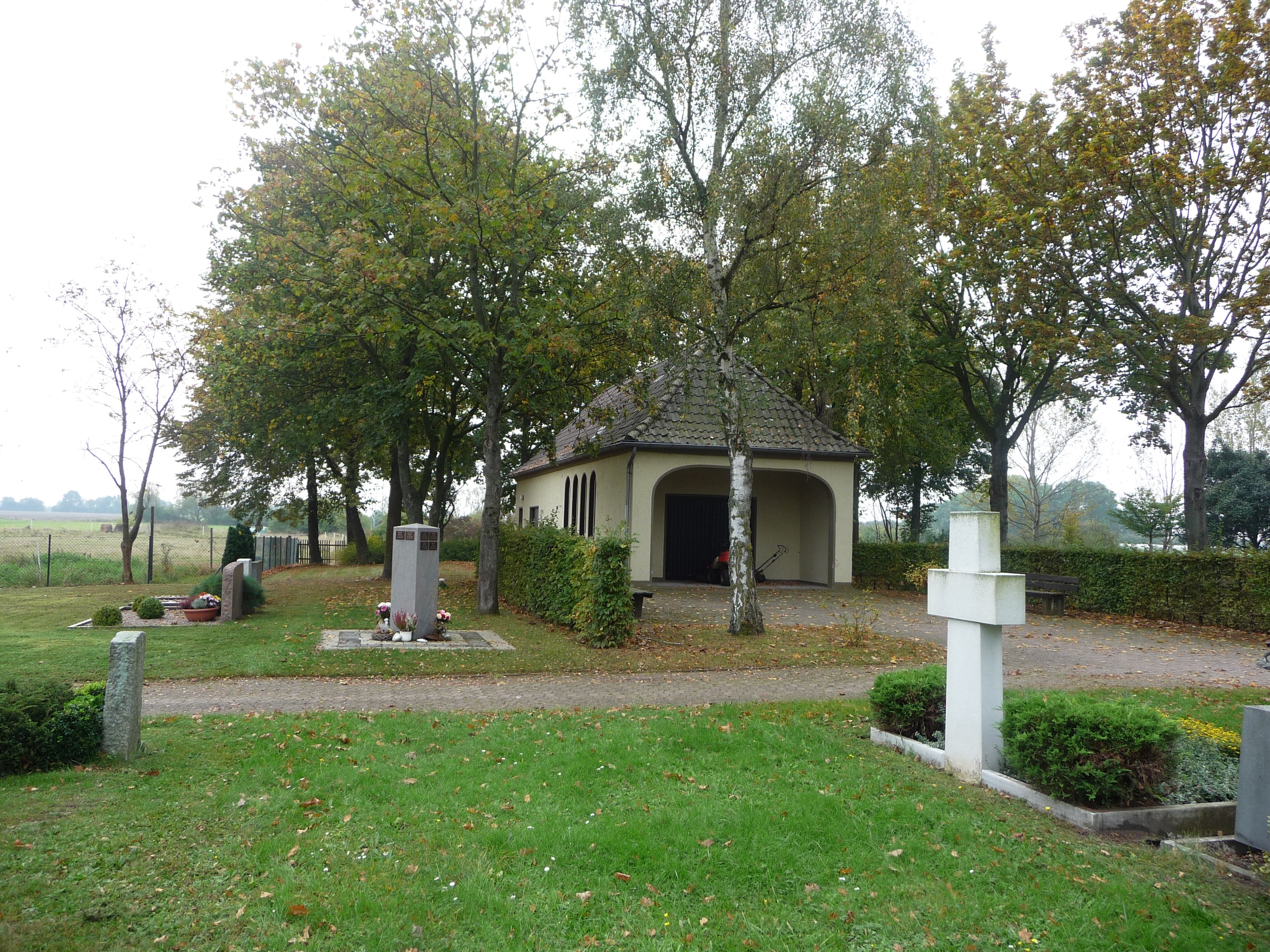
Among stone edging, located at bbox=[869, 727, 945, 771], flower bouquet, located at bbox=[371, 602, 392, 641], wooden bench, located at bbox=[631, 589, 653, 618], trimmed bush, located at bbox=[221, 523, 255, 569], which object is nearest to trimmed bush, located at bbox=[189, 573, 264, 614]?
trimmed bush, located at bbox=[221, 523, 255, 569]

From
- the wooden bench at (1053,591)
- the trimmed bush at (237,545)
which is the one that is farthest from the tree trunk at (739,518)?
the trimmed bush at (237,545)

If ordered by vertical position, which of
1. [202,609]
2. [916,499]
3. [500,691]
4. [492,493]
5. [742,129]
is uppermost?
[742,129]

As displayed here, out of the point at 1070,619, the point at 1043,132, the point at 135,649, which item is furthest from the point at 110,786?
the point at 1043,132

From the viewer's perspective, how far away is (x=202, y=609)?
50.3 feet

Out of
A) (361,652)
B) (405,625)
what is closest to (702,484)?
(405,625)

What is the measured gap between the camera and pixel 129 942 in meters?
3.56

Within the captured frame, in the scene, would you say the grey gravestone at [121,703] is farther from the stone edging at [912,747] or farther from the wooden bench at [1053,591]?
the wooden bench at [1053,591]

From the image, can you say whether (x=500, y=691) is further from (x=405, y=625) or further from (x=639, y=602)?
(x=639, y=602)

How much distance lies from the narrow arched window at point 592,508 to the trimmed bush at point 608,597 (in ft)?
33.6

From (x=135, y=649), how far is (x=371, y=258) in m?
10.1

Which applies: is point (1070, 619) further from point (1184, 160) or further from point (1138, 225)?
point (1184, 160)

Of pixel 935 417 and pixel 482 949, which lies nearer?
pixel 482 949

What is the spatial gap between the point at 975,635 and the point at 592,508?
1817cm

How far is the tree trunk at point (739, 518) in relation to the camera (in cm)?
1388
